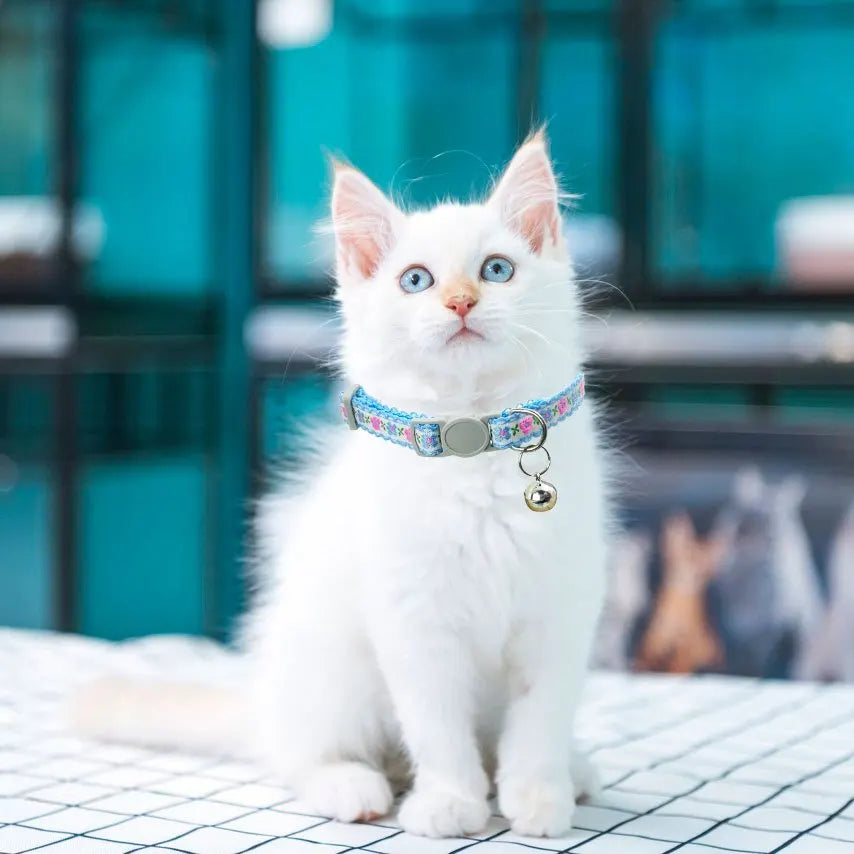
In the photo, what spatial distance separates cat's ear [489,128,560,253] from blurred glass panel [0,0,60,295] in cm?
214

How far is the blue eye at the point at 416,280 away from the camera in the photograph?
104 cm

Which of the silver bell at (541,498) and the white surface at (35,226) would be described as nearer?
the silver bell at (541,498)

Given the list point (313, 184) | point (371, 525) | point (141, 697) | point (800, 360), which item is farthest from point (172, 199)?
point (371, 525)

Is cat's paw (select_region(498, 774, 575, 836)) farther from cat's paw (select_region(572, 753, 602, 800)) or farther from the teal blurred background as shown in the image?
the teal blurred background

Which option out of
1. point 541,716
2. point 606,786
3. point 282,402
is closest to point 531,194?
point 541,716

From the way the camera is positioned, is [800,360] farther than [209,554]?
No

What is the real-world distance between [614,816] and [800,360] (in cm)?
167

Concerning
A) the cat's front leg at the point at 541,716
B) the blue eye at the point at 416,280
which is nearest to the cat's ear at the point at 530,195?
the blue eye at the point at 416,280

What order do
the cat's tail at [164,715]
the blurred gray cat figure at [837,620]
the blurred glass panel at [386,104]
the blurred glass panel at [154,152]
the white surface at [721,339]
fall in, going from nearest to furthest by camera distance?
the cat's tail at [164,715] → the blurred gray cat figure at [837,620] → the white surface at [721,339] → the blurred glass panel at [386,104] → the blurred glass panel at [154,152]

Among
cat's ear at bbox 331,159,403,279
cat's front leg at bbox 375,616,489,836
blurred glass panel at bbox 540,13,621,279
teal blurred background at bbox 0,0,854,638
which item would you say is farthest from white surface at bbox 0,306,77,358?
cat's front leg at bbox 375,616,489,836

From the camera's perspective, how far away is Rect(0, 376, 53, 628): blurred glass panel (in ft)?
9.60

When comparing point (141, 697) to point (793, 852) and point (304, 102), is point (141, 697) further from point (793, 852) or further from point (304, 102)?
point (304, 102)

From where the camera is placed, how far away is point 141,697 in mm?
1339

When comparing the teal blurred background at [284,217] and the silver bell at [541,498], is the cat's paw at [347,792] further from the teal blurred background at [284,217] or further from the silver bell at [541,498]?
the teal blurred background at [284,217]
